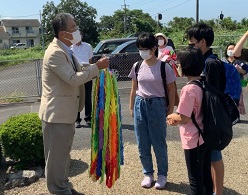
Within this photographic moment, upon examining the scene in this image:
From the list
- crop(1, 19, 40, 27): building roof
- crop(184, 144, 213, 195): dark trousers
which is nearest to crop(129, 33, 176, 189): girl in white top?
crop(184, 144, 213, 195): dark trousers

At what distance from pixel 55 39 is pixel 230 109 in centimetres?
173

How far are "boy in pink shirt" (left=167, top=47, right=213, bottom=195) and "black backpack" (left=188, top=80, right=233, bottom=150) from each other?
53mm

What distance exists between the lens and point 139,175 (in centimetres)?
434

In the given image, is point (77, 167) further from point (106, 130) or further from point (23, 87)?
point (23, 87)

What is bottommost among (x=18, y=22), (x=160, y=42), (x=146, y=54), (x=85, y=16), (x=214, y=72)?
(x=214, y=72)

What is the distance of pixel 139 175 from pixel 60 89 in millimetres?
1684

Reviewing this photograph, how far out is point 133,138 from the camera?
600 centimetres

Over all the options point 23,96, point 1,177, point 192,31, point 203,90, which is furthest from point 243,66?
point 23,96

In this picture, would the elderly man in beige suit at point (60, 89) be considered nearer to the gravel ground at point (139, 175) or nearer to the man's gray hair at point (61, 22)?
the man's gray hair at point (61, 22)

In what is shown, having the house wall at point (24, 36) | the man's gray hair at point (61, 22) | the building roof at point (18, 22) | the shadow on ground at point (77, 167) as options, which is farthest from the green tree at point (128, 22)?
the man's gray hair at point (61, 22)

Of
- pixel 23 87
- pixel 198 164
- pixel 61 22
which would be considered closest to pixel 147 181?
pixel 198 164

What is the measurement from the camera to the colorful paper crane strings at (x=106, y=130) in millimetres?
A: 3609

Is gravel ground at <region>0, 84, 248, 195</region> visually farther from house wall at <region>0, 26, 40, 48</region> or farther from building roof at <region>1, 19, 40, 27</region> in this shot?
building roof at <region>1, 19, 40, 27</region>

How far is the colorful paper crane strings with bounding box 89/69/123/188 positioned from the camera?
11.8 ft
